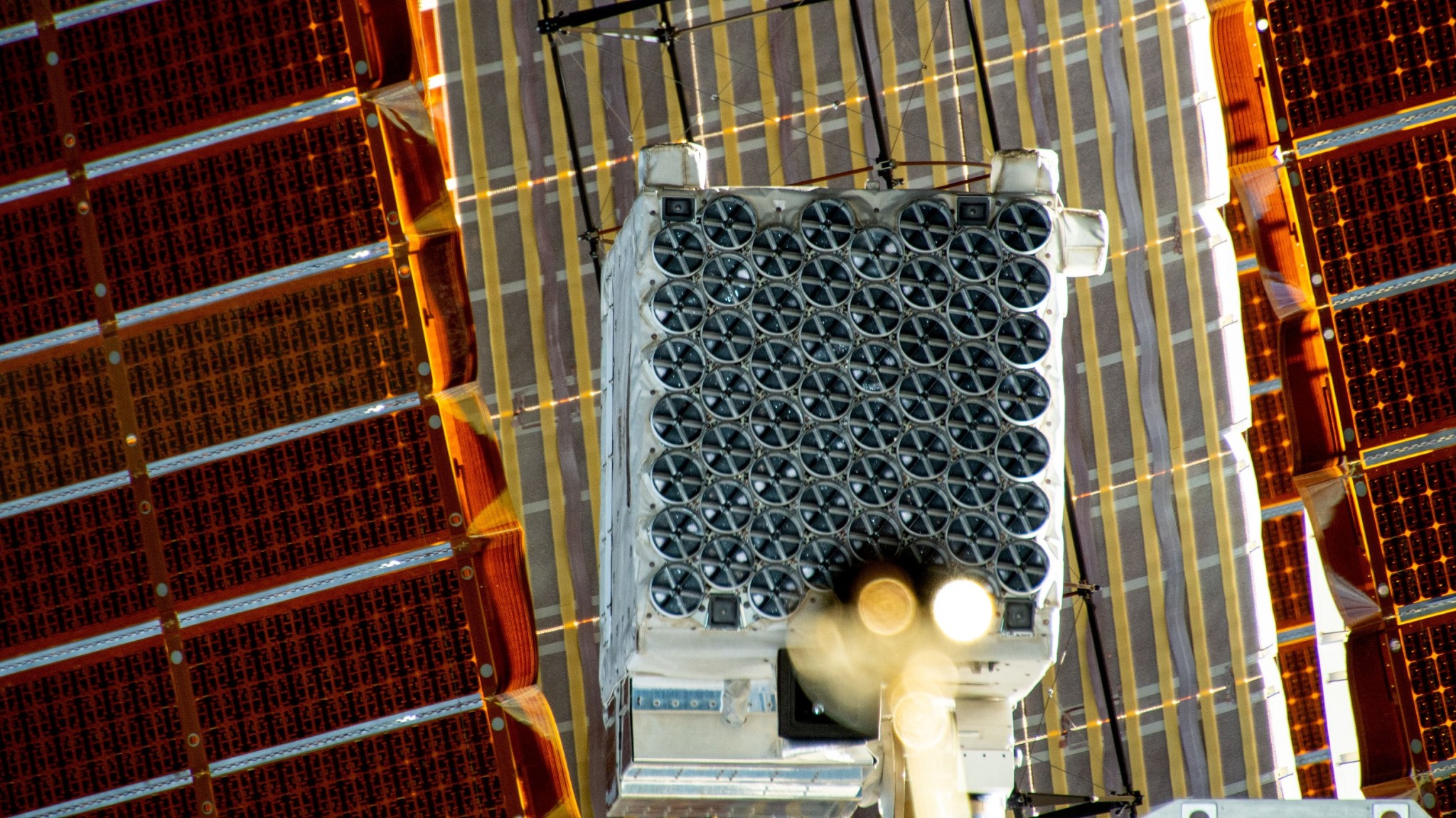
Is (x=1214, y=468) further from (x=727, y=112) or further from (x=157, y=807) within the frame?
(x=157, y=807)

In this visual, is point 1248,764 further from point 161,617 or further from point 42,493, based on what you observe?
point 42,493

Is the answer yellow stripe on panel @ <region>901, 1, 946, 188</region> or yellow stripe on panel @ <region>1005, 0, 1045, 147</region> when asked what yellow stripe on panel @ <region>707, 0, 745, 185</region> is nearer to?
yellow stripe on panel @ <region>901, 1, 946, 188</region>

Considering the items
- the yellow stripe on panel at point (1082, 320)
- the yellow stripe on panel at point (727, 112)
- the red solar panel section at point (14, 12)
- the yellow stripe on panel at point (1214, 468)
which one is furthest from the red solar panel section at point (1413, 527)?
the red solar panel section at point (14, 12)

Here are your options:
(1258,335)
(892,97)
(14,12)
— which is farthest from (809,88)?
(14,12)

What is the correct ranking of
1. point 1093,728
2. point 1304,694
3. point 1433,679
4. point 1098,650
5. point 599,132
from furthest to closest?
point 1093,728
point 1304,694
point 599,132
point 1098,650
point 1433,679

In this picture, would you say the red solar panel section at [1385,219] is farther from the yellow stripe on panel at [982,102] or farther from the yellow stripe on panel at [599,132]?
the yellow stripe on panel at [599,132]

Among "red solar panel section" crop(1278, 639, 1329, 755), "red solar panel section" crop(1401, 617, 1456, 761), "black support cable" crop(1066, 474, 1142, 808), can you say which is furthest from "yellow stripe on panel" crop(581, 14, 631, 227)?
"red solar panel section" crop(1401, 617, 1456, 761)
